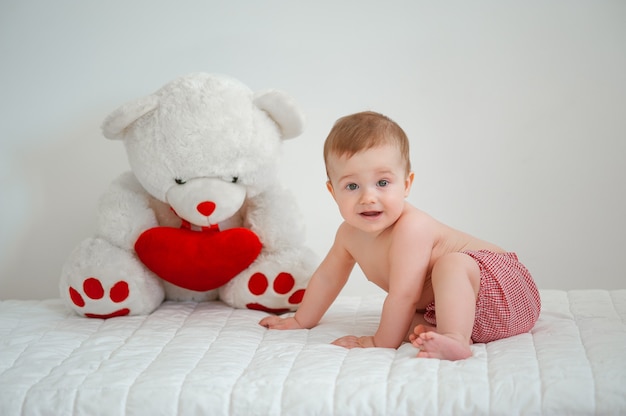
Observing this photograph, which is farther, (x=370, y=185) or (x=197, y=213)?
(x=197, y=213)

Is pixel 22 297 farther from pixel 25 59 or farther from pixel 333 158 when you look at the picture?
pixel 333 158

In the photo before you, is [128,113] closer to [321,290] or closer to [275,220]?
[275,220]

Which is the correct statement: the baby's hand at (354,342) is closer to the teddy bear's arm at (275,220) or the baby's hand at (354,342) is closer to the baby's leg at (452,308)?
the baby's leg at (452,308)

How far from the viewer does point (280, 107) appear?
5.82 feet

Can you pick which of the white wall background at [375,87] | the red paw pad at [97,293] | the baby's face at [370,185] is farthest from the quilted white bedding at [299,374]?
the white wall background at [375,87]

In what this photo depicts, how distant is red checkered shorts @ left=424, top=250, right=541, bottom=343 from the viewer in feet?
4.58

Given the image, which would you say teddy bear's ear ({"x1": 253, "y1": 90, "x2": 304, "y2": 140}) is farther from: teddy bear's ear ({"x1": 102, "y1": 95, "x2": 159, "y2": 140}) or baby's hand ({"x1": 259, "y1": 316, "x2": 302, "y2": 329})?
baby's hand ({"x1": 259, "y1": 316, "x2": 302, "y2": 329})

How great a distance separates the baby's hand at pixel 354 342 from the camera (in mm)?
1434

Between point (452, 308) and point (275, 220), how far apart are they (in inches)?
25.1

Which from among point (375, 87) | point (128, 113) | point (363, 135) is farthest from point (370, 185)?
point (375, 87)

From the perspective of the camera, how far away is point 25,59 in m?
2.11

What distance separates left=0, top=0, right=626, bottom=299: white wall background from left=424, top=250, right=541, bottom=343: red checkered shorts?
0.77 m

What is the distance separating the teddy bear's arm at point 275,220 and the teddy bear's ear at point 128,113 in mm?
349

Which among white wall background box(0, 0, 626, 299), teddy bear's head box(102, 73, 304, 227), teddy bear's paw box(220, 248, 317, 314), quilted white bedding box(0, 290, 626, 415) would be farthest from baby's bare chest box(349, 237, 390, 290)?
white wall background box(0, 0, 626, 299)
